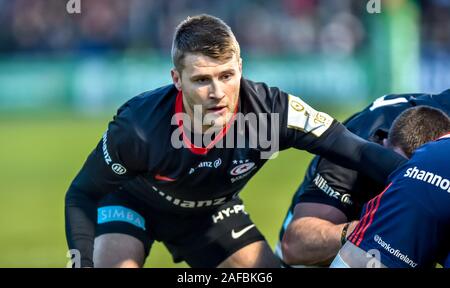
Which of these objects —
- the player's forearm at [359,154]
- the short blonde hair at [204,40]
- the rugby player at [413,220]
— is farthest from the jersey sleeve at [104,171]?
the rugby player at [413,220]

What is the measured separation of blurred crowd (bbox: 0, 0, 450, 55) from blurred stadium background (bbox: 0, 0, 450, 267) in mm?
30

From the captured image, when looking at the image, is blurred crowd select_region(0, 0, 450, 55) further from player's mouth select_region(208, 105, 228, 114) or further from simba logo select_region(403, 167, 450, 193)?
simba logo select_region(403, 167, 450, 193)

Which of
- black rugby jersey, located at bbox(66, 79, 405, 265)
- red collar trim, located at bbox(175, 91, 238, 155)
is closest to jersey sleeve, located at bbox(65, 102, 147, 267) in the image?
black rugby jersey, located at bbox(66, 79, 405, 265)

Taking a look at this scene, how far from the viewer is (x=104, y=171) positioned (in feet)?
19.4

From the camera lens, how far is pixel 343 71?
2239 cm

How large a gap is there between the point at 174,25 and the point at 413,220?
20.1m

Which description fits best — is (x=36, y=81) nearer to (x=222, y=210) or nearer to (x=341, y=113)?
(x=341, y=113)

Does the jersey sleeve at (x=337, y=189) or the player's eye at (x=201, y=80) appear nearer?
the player's eye at (x=201, y=80)

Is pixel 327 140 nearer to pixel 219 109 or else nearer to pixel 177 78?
pixel 219 109

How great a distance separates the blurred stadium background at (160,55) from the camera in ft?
70.6

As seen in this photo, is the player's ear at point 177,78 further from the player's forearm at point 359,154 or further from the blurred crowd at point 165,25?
the blurred crowd at point 165,25

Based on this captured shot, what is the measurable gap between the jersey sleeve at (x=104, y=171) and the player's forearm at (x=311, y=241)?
1.14 metres

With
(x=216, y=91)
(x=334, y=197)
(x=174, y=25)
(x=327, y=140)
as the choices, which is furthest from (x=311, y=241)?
(x=174, y=25)

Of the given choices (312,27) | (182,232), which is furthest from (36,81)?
(182,232)
